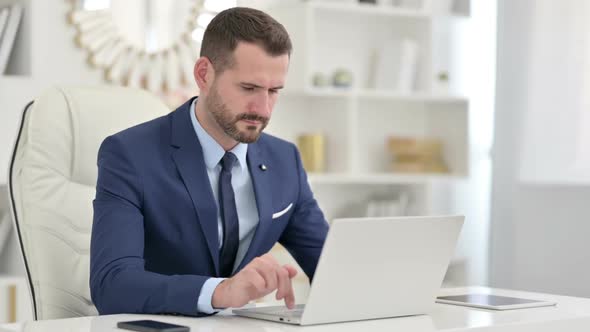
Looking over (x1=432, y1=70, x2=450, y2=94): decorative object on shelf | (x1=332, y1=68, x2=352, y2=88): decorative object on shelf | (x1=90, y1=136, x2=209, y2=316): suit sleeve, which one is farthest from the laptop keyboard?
(x1=432, y1=70, x2=450, y2=94): decorative object on shelf

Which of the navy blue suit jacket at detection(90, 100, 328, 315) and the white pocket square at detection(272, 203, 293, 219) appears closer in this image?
the navy blue suit jacket at detection(90, 100, 328, 315)

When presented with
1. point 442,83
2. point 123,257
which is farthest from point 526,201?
point 123,257

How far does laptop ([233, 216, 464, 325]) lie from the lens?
1.43 metres

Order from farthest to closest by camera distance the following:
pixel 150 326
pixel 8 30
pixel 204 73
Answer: pixel 8 30 < pixel 204 73 < pixel 150 326

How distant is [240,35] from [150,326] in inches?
28.2

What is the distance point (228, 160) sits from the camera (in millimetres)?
2000

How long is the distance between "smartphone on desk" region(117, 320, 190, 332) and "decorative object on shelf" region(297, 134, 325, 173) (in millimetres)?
2751

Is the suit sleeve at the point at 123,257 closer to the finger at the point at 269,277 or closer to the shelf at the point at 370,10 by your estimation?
the finger at the point at 269,277

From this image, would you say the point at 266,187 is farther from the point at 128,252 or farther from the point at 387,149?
the point at 387,149

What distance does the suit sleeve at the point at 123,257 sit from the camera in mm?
1604

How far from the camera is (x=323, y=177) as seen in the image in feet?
13.6

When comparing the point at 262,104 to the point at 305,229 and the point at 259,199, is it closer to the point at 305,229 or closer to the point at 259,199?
the point at 259,199

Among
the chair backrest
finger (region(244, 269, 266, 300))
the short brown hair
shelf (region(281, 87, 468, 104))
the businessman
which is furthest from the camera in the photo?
shelf (region(281, 87, 468, 104))

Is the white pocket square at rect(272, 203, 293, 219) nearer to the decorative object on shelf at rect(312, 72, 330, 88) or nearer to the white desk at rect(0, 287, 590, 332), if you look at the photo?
the white desk at rect(0, 287, 590, 332)
